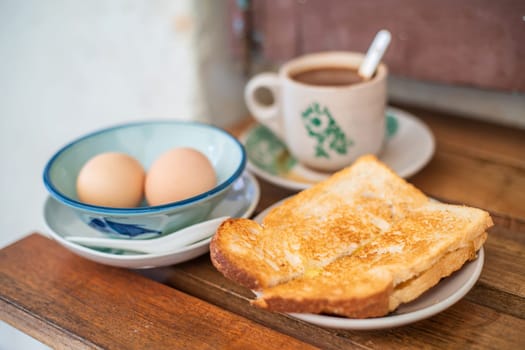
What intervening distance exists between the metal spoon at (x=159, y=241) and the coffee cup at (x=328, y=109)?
0.29m

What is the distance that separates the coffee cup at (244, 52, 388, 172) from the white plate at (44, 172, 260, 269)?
5.1 inches

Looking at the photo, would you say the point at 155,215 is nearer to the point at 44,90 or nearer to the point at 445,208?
the point at 445,208

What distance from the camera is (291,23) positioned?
119cm

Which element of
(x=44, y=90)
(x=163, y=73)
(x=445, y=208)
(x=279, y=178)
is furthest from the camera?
(x=44, y=90)

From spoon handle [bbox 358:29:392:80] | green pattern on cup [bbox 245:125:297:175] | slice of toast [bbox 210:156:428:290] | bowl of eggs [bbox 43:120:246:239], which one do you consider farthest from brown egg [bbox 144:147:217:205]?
spoon handle [bbox 358:29:392:80]

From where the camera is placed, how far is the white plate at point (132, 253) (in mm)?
680

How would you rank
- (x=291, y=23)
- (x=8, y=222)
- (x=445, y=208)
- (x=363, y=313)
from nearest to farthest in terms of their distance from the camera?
(x=363, y=313) < (x=445, y=208) < (x=291, y=23) < (x=8, y=222)

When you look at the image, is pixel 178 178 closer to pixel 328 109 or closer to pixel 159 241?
pixel 159 241

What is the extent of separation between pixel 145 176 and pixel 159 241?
0.15 meters

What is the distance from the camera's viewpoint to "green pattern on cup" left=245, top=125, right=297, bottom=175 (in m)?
0.97

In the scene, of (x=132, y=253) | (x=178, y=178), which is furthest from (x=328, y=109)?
(x=132, y=253)

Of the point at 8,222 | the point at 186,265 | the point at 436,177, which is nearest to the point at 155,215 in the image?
the point at 186,265

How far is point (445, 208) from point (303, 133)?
0.31 metres

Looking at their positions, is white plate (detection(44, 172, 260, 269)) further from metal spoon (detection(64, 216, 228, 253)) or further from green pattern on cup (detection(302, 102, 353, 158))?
green pattern on cup (detection(302, 102, 353, 158))
